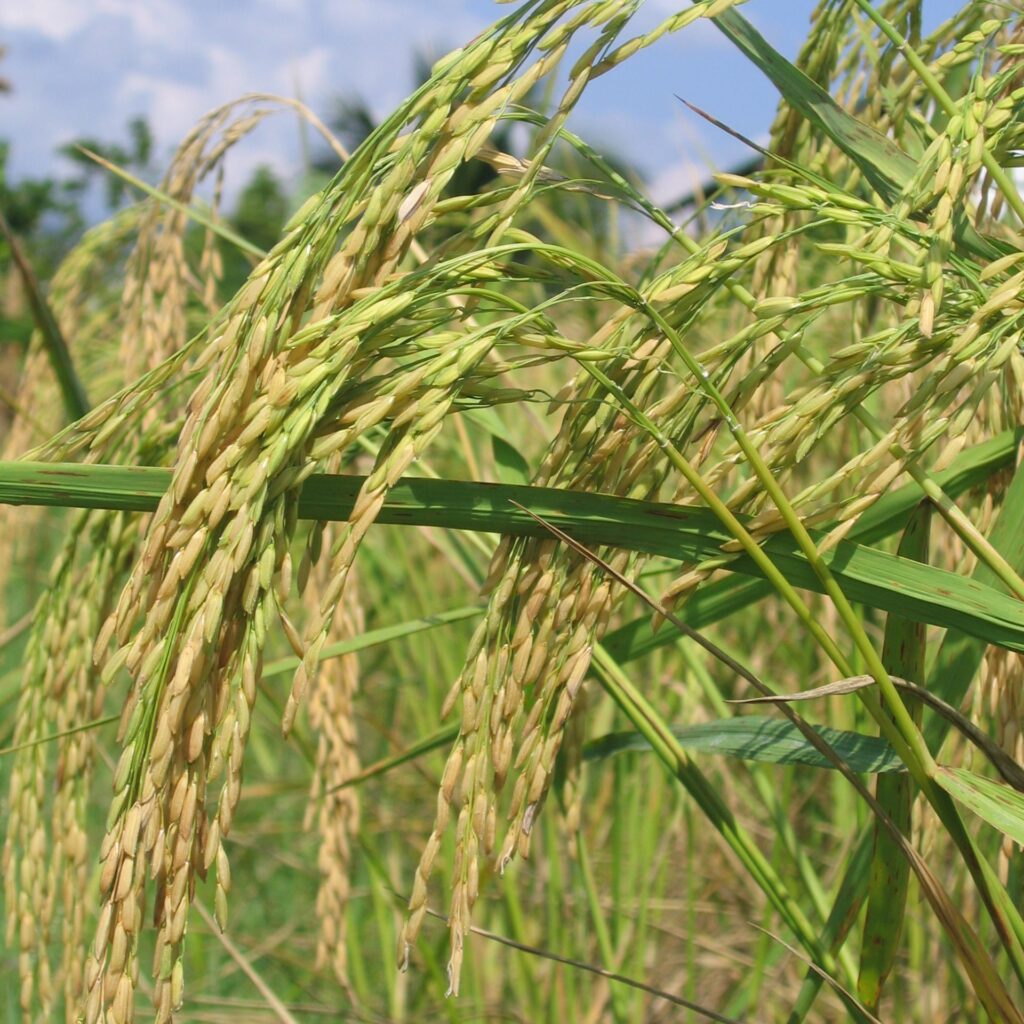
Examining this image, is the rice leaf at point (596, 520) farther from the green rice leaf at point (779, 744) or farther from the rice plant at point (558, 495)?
the green rice leaf at point (779, 744)

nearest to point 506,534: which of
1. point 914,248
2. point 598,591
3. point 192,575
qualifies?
point 598,591

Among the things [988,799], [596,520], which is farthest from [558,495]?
[988,799]

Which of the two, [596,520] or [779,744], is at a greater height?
[596,520]

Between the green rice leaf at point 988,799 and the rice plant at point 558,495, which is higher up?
the rice plant at point 558,495

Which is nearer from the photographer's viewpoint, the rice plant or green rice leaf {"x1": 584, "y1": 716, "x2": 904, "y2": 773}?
the rice plant

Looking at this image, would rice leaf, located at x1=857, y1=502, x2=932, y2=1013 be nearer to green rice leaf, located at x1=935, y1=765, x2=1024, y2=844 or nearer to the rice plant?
the rice plant

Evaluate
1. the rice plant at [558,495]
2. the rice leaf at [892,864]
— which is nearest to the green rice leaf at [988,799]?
the rice plant at [558,495]

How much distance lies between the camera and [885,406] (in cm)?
185

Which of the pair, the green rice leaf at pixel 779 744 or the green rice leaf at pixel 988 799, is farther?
the green rice leaf at pixel 779 744

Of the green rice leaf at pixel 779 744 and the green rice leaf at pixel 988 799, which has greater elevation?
the green rice leaf at pixel 779 744

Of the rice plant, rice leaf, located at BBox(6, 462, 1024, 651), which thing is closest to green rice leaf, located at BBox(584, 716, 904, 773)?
the rice plant

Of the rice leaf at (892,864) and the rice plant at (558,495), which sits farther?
the rice leaf at (892,864)

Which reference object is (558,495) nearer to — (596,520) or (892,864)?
(596,520)

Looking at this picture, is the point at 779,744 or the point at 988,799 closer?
the point at 988,799
